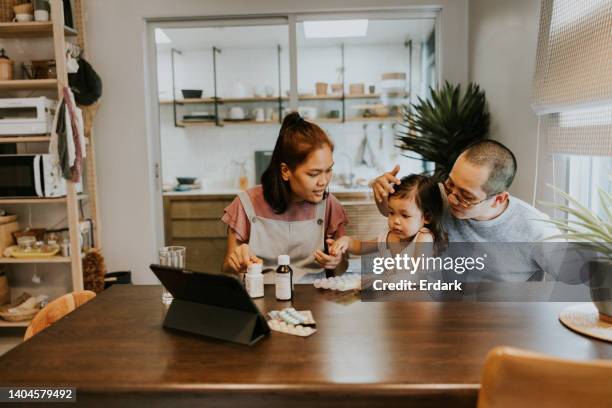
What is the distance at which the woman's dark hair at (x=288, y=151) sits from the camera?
1.79 m

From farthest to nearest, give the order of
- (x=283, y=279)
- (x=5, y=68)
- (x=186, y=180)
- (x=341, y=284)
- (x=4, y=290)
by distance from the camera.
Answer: (x=186, y=180), (x=4, y=290), (x=5, y=68), (x=341, y=284), (x=283, y=279)

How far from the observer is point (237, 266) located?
1568mm

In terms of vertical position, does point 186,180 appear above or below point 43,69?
below

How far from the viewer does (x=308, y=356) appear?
3.36 feet

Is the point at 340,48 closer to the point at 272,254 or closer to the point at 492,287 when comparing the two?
the point at 272,254

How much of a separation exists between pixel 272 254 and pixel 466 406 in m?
1.16

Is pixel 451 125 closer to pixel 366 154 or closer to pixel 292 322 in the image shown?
pixel 366 154

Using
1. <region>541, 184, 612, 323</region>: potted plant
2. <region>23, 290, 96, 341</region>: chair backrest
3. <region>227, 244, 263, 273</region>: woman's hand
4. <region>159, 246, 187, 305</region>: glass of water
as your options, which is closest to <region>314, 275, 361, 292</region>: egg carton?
<region>227, 244, 263, 273</region>: woman's hand

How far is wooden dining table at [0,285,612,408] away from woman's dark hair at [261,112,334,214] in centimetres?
61

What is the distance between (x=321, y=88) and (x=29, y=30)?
2.23 metres

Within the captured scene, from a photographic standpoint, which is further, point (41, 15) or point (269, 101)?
point (269, 101)

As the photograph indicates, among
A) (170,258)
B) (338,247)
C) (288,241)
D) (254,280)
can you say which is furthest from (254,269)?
(288,241)

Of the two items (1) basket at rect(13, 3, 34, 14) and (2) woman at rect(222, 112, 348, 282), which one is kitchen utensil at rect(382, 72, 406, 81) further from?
(1) basket at rect(13, 3, 34, 14)

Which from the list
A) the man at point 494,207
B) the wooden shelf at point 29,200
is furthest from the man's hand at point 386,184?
the wooden shelf at point 29,200
